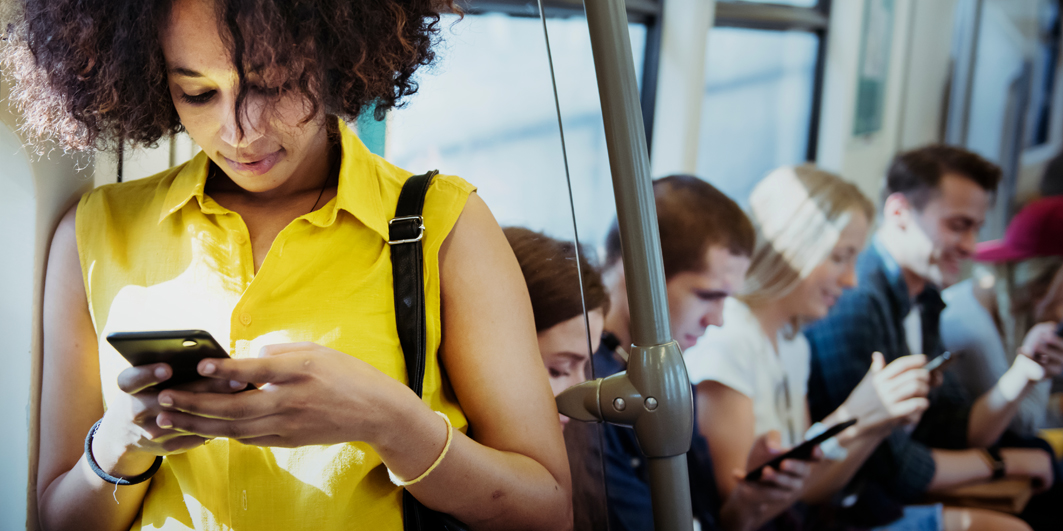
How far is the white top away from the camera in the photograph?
Answer: 158 centimetres

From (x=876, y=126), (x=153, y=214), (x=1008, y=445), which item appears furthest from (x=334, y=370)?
(x=876, y=126)

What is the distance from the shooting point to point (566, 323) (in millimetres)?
571

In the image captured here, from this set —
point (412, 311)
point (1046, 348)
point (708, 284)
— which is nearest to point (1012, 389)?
point (1046, 348)

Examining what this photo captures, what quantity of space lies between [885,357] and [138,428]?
1948 millimetres

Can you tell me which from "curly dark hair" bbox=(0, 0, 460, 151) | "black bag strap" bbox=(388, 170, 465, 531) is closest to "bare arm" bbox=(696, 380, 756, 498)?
"black bag strap" bbox=(388, 170, 465, 531)

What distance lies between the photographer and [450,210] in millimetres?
516

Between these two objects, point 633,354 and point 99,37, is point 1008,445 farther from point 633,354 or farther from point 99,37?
point 99,37

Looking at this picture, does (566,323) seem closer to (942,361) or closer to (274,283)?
(274,283)

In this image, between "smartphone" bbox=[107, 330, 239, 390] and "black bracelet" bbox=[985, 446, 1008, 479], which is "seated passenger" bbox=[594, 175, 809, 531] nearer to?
"black bracelet" bbox=[985, 446, 1008, 479]

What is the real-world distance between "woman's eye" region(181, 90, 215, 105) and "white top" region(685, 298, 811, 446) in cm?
123

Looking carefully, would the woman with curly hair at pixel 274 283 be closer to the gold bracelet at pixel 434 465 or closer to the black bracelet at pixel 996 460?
→ the gold bracelet at pixel 434 465

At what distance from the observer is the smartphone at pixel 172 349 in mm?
317

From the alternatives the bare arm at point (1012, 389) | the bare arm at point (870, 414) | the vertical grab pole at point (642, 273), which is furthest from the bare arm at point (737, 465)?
the vertical grab pole at point (642, 273)

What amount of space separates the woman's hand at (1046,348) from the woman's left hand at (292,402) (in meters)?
2.25
